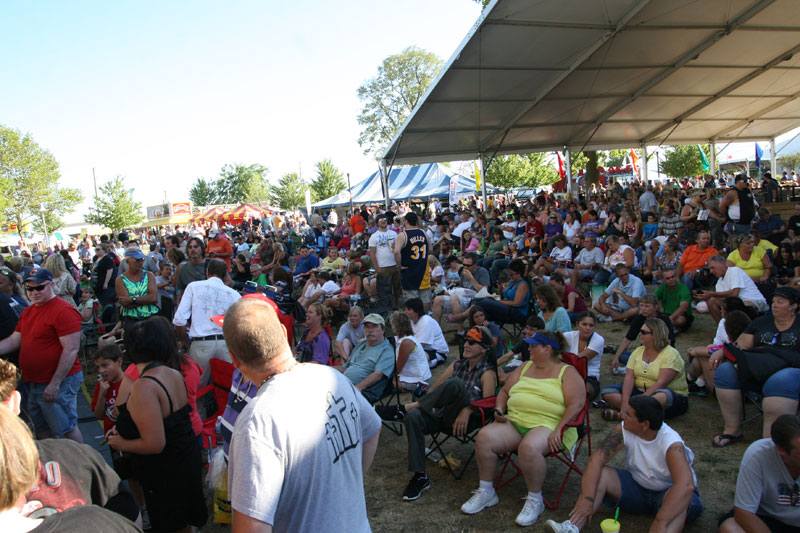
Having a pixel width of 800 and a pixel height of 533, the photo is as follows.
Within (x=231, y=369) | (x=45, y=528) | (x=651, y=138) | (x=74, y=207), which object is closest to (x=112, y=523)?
(x=45, y=528)

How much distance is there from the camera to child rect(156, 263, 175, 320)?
7.11 metres

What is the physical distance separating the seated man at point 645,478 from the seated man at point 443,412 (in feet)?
3.19

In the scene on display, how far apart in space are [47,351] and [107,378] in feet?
1.51

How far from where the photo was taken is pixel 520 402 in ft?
11.9

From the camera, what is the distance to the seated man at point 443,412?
3697 millimetres

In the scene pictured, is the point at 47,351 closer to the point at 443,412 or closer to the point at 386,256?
the point at 443,412

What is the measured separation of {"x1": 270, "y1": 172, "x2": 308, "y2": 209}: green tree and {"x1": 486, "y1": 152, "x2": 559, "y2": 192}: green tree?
97.6 feet

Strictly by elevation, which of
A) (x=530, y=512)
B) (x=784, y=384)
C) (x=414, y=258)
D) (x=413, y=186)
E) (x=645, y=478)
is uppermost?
(x=413, y=186)

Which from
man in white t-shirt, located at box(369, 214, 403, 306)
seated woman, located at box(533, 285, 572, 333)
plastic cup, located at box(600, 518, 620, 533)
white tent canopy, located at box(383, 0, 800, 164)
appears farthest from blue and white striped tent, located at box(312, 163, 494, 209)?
plastic cup, located at box(600, 518, 620, 533)

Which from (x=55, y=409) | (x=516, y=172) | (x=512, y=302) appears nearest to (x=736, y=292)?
(x=512, y=302)

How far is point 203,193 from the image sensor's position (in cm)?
8562

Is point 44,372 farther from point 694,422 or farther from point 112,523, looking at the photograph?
point 694,422

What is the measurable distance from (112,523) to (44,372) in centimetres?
307

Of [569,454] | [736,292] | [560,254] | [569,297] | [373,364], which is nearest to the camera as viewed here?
[569,454]
